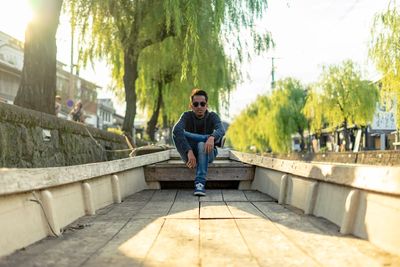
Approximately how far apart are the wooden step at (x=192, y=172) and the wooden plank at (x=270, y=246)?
9.86 ft

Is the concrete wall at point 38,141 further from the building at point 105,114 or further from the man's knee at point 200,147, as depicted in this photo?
the building at point 105,114

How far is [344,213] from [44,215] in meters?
1.96

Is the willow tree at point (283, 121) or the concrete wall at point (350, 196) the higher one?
the willow tree at point (283, 121)

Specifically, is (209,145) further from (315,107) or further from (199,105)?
(315,107)

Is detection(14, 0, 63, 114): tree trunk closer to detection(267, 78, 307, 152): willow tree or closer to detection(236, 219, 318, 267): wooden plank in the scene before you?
detection(236, 219, 318, 267): wooden plank

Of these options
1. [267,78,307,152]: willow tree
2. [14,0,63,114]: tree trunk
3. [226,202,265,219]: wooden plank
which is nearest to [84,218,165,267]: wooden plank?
[226,202,265,219]: wooden plank

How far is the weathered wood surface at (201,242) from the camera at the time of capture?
7.61 ft

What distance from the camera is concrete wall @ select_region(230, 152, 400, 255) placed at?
2477 mm

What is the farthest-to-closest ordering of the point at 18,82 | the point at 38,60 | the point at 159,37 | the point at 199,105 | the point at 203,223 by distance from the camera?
the point at 18,82
the point at 159,37
the point at 38,60
the point at 199,105
the point at 203,223

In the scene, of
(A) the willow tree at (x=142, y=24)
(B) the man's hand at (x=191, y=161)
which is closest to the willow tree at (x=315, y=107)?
(A) the willow tree at (x=142, y=24)

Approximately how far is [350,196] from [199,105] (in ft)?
9.87

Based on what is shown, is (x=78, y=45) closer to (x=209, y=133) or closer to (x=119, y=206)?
(x=209, y=133)

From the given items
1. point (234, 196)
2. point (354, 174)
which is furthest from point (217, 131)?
point (354, 174)

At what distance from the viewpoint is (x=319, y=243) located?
108 inches
